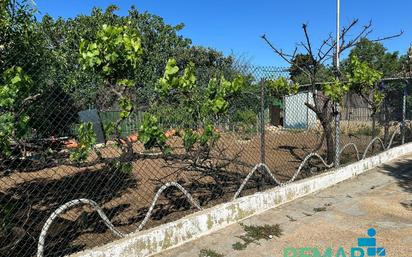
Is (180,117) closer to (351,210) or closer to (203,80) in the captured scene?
(203,80)

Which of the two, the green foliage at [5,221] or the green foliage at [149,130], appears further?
the green foliage at [149,130]

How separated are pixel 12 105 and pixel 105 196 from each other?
3.52 metres

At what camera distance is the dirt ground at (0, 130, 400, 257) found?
4613 mm

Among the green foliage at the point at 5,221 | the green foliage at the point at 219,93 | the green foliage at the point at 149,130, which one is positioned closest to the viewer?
the green foliage at the point at 5,221

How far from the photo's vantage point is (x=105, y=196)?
6527 millimetres

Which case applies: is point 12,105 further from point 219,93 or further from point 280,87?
point 280,87

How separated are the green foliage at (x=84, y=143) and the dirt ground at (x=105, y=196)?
725 mm

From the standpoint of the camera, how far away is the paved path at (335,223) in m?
4.14

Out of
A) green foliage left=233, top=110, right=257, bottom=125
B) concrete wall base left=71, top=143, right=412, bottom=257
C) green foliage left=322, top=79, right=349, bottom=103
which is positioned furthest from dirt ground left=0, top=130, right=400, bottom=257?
green foliage left=322, top=79, right=349, bottom=103

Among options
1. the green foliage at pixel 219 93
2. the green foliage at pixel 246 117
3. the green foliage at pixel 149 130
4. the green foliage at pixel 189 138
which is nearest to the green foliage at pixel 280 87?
the green foliage at pixel 246 117

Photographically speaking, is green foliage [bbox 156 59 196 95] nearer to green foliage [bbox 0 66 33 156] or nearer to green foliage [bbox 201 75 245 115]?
green foliage [bbox 201 75 245 115]

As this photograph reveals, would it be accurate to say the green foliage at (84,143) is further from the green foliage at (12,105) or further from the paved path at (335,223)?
the paved path at (335,223)

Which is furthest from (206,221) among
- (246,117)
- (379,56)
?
(379,56)

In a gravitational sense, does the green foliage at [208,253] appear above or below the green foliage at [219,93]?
below
